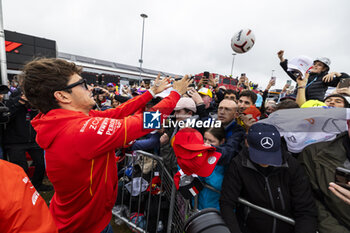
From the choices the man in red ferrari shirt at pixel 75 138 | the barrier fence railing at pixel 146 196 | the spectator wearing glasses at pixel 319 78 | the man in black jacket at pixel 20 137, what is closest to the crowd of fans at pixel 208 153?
the man in red ferrari shirt at pixel 75 138

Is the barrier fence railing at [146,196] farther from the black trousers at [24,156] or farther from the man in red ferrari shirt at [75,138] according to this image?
the black trousers at [24,156]

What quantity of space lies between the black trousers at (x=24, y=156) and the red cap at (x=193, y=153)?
12.5ft

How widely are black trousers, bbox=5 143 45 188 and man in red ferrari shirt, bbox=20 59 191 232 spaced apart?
2.77m

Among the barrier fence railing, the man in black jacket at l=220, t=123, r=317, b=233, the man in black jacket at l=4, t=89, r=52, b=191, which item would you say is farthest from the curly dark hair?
the man in black jacket at l=4, t=89, r=52, b=191

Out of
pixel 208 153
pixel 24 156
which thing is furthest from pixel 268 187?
pixel 24 156

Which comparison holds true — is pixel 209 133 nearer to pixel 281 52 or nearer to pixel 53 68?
pixel 53 68

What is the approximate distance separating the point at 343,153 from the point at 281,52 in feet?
8.83

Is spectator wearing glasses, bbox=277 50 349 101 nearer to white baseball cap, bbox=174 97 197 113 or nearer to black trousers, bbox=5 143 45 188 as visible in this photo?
white baseball cap, bbox=174 97 197 113

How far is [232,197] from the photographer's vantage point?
1.60m

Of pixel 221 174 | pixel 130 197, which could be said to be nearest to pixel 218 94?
pixel 221 174

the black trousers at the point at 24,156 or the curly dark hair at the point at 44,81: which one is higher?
the curly dark hair at the point at 44,81

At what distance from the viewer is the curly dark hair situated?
1193 mm

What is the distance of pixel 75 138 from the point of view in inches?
41.8

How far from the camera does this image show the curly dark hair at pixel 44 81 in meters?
1.19
